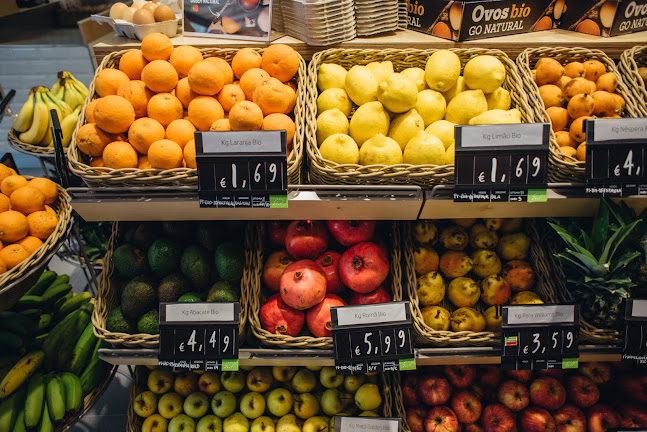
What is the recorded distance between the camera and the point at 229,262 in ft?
4.60

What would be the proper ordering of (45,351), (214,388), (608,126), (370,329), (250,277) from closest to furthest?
(608,126), (370,329), (250,277), (214,388), (45,351)

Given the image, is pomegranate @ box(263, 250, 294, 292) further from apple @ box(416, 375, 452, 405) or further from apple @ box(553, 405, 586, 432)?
apple @ box(553, 405, 586, 432)

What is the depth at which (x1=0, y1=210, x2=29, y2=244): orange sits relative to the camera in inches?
55.1

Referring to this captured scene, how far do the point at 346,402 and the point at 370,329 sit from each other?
0.44 metres

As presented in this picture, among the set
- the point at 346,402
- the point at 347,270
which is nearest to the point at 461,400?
the point at 346,402

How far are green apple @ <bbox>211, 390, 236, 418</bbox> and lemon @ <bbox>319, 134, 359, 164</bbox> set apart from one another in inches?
37.5

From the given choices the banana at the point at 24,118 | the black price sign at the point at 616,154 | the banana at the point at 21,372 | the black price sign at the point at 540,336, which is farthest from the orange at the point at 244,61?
the banana at the point at 24,118

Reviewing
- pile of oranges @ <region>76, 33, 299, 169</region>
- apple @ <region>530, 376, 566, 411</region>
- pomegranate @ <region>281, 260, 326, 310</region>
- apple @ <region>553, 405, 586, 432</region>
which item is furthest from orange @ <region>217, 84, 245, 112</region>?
apple @ <region>553, 405, 586, 432</region>

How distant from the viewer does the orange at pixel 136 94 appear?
4.09ft

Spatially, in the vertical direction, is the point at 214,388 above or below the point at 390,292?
below

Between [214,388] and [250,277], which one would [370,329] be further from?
[214,388]

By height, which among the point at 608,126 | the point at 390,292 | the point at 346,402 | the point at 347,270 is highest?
the point at 608,126

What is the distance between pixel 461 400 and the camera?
4.83 ft

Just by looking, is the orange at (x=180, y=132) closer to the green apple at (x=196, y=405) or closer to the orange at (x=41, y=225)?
the orange at (x=41, y=225)
